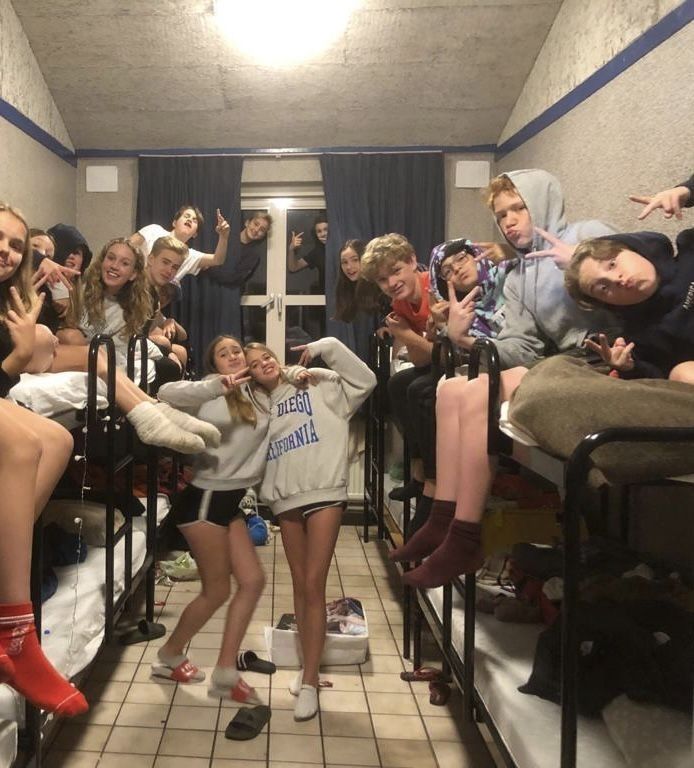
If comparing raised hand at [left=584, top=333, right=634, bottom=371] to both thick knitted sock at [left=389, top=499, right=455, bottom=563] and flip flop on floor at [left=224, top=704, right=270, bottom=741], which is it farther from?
flip flop on floor at [left=224, top=704, right=270, bottom=741]

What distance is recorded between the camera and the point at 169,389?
268 centimetres

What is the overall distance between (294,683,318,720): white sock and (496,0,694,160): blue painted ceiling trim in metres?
2.42

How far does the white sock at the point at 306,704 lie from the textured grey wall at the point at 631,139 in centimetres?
203

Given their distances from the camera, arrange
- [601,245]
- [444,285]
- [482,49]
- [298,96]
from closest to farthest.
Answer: [601,245] → [444,285] → [482,49] → [298,96]

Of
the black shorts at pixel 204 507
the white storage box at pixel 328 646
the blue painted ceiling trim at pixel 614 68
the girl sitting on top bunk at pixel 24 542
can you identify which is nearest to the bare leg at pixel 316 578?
the white storage box at pixel 328 646

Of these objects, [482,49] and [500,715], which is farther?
[482,49]

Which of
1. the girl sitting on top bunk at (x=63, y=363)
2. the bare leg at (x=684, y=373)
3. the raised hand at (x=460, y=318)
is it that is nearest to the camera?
the bare leg at (x=684, y=373)

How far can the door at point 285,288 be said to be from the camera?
15.8ft

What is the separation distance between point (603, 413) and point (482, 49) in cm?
327

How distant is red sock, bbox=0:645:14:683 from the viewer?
1330mm

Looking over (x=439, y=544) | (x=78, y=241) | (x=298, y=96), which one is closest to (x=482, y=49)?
(x=298, y=96)

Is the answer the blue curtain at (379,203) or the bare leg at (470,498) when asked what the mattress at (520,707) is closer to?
the bare leg at (470,498)

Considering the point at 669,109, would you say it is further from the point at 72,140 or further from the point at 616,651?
the point at 72,140

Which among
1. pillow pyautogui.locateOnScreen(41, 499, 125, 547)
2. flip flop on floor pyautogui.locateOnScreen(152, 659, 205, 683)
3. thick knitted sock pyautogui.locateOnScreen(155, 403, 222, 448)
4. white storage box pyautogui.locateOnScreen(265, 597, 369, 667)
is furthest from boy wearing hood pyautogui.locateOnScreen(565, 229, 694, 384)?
flip flop on floor pyautogui.locateOnScreen(152, 659, 205, 683)
